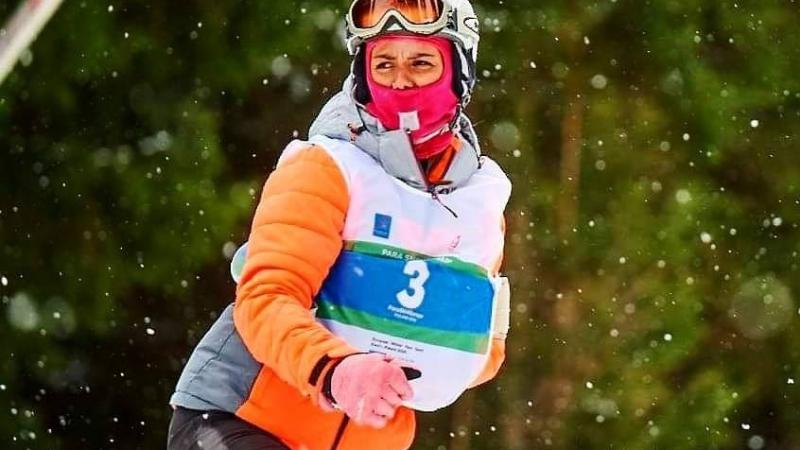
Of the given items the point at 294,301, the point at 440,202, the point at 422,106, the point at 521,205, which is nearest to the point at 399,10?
the point at 422,106

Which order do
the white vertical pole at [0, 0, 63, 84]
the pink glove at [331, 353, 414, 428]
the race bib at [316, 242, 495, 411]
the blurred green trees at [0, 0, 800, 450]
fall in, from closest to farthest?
the white vertical pole at [0, 0, 63, 84] → the pink glove at [331, 353, 414, 428] → the race bib at [316, 242, 495, 411] → the blurred green trees at [0, 0, 800, 450]

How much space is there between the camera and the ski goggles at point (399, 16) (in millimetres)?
2000

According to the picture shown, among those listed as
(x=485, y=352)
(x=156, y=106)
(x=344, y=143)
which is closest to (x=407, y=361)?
(x=485, y=352)

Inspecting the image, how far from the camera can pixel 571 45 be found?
20.5ft

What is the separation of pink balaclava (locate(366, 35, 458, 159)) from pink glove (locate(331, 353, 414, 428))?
0.47 metres

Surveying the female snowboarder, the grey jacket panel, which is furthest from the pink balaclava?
the grey jacket panel

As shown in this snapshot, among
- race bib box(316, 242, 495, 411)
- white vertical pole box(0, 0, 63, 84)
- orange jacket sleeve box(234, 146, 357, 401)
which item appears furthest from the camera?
race bib box(316, 242, 495, 411)

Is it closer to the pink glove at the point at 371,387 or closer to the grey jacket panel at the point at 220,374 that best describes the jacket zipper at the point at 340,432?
the grey jacket panel at the point at 220,374

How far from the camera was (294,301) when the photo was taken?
1.78 meters

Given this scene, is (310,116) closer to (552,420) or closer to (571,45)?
(571,45)

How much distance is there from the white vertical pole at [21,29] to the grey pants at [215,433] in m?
0.66

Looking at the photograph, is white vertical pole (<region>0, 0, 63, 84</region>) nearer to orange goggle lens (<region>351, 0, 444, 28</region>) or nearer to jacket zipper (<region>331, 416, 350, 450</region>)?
orange goggle lens (<region>351, 0, 444, 28</region>)

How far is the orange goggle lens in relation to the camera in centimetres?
201

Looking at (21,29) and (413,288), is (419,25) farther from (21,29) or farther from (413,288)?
(21,29)
